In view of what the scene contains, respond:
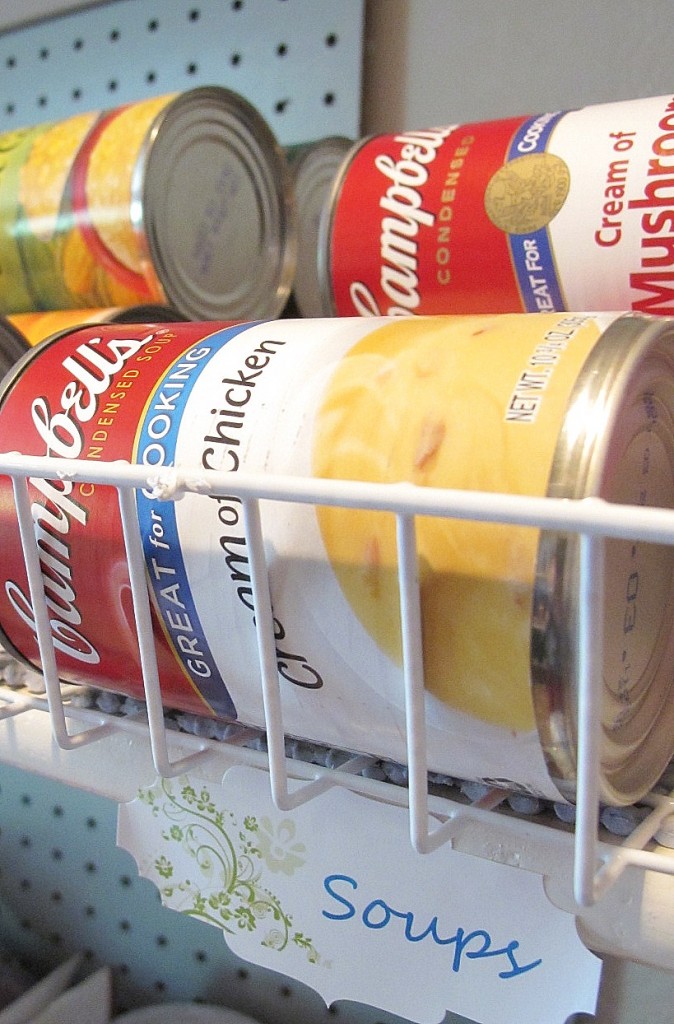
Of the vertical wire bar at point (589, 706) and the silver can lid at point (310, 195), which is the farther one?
the silver can lid at point (310, 195)

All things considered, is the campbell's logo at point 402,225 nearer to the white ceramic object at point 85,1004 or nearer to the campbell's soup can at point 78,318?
the campbell's soup can at point 78,318

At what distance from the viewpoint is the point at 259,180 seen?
0.73m

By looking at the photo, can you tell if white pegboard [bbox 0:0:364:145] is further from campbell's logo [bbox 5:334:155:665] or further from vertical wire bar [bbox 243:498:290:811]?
vertical wire bar [bbox 243:498:290:811]

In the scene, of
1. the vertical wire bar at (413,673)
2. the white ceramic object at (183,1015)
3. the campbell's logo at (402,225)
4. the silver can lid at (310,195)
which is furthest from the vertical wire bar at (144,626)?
the white ceramic object at (183,1015)

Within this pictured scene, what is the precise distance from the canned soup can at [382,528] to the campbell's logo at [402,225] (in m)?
0.15

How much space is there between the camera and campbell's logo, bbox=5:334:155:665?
1.43 feet

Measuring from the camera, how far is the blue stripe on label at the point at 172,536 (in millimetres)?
397

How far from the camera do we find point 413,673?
33 centimetres

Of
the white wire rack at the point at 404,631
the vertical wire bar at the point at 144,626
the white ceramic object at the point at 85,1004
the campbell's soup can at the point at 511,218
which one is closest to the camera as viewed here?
the white wire rack at the point at 404,631

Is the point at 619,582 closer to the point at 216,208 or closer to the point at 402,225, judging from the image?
the point at 402,225

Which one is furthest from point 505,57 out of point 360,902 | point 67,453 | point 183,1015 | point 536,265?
point 183,1015

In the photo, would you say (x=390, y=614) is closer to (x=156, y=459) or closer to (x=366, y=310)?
(x=156, y=459)

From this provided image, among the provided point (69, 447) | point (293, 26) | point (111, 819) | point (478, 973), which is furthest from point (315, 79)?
point (111, 819)

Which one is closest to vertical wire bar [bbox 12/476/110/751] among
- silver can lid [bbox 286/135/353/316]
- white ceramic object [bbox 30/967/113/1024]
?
silver can lid [bbox 286/135/353/316]
